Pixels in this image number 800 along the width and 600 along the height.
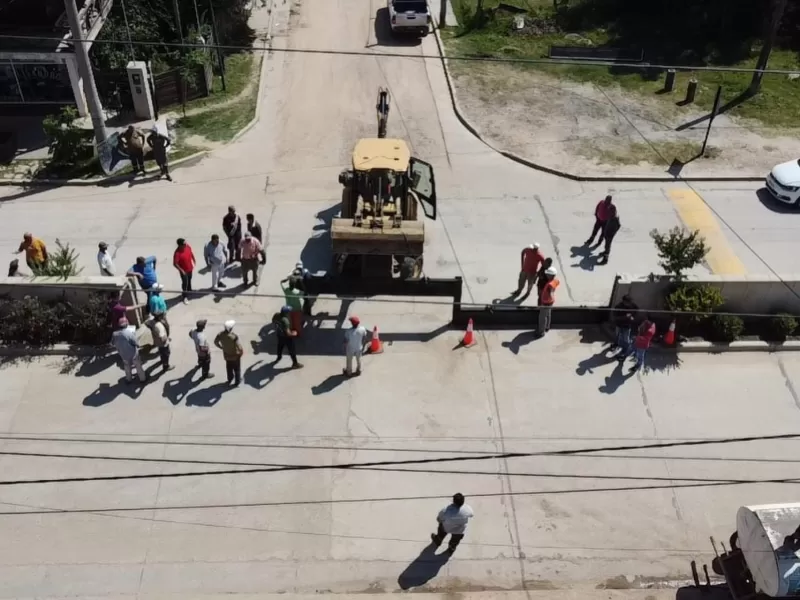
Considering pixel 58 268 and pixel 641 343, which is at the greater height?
pixel 58 268

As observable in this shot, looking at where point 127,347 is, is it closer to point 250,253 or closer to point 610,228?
point 250,253

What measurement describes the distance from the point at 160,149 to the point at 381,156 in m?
6.20

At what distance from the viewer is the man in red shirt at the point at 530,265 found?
14.1 meters

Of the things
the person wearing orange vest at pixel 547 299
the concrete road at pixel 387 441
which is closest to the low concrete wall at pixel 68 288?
the concrete road at pixel 387 441

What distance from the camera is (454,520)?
389 inches

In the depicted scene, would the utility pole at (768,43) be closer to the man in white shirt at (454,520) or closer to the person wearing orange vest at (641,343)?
the person wearing orange vest at (641,343)

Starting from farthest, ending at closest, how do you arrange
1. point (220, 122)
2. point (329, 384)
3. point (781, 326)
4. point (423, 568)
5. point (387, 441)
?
point (220, 122) < point (781, 326) < point (329, 384) < point (387, 441) < point (423, 568)

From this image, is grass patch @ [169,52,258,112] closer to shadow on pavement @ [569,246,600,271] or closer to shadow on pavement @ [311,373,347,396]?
shadow on pavement @ [569,246,600,271]

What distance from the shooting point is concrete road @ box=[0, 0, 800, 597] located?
1037cm

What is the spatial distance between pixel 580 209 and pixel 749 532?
9628 millimetres

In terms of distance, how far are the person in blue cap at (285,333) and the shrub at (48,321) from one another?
316 cm

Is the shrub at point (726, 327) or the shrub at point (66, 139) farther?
the shrub at point (66, 139)

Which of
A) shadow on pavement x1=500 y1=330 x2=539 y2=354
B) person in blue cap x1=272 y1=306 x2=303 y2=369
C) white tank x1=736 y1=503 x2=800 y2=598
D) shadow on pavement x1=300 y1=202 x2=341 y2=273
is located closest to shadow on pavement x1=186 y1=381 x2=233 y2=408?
person in blue cap x1=272 y1=306 x2=303 y2=369

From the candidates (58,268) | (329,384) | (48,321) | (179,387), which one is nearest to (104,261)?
(58,268)
